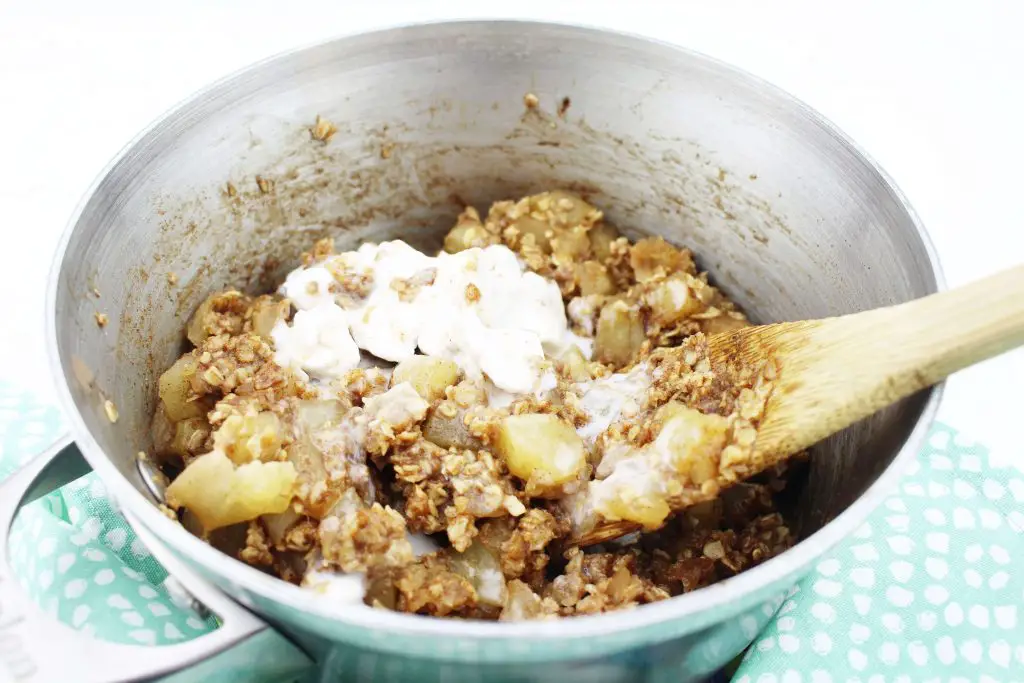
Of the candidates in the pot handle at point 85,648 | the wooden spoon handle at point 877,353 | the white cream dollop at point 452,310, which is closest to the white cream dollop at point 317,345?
the white cream dollop at point 452,310

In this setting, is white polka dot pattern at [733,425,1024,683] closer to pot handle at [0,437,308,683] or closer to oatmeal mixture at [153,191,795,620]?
oatmeal mixture at [153,191,795,620]

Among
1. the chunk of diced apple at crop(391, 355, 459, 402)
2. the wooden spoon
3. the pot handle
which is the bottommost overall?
the pot handle

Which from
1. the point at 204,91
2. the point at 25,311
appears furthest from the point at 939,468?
the point at 25,311

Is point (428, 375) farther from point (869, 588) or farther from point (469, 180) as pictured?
point (869, 588)

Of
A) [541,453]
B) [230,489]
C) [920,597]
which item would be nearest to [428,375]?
[541,453]

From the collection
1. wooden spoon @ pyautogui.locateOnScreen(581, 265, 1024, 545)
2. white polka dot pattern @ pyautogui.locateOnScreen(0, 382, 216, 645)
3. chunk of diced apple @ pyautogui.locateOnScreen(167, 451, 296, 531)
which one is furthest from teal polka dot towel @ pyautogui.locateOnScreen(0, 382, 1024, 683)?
wooden spoon @ pyautogui.locateOnScreen(581, 265, 1024, 545)

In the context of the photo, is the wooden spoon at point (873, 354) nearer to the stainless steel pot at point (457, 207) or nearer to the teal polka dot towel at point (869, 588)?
the stainless steel pot at point (457, 207)

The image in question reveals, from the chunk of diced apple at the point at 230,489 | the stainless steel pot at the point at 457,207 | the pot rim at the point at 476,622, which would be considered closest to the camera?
the pot rim at the point at 476,622
